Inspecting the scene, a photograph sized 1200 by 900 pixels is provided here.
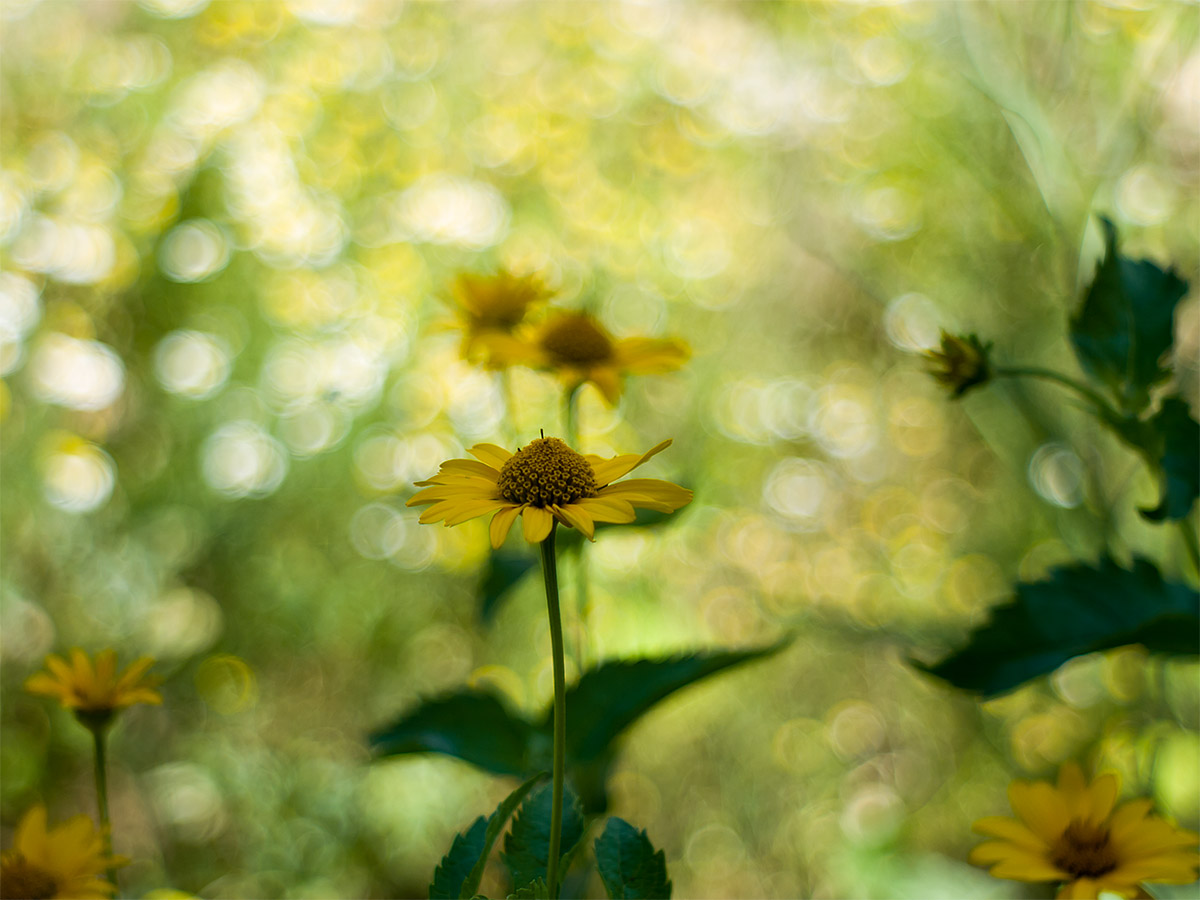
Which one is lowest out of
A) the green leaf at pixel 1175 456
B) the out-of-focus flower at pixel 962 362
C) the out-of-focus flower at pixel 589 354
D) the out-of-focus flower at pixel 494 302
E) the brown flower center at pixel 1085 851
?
the brown flower center at pixel 1085 851

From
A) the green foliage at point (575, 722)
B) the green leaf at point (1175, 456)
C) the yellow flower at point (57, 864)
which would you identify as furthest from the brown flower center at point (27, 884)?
the green leaf at point (1175, 456)

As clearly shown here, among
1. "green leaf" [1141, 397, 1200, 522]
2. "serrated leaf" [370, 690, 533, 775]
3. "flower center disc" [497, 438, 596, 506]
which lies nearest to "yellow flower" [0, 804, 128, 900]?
"serrated leaf" [370, 690, 533, 775]

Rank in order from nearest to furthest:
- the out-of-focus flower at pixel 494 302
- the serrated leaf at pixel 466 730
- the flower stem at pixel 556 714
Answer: the flower stem at pixel 556 714, the serrated leaf at pixel 466 730, the out-of-focus flower at pixel 494 302

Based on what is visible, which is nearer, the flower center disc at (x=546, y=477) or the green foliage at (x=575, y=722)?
the flower center disc at (x=546, y=477)

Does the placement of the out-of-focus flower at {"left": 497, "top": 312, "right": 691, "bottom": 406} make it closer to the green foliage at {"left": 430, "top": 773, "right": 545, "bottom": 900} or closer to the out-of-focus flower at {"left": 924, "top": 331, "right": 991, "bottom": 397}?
the out-of-focus flower at {"left": 924, "top": 331, "right": 991, "bottom": 397}

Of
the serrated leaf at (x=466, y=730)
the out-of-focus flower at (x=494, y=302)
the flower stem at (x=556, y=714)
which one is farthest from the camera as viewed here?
the out-of-focus flower at (x=494, y=302)

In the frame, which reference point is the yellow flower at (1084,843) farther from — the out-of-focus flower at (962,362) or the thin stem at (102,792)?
the thin stem at (102,792)

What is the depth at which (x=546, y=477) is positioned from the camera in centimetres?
40

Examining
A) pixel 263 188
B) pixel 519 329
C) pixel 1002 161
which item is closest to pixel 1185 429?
pixel 519 329

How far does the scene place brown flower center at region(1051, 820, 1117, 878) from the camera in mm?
438

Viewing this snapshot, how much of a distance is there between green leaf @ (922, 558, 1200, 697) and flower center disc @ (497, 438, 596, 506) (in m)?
0.26

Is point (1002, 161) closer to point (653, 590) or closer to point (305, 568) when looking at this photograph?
point (653, 590)

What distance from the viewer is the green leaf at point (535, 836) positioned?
391mm

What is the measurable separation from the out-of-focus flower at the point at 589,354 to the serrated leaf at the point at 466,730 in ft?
0.86
